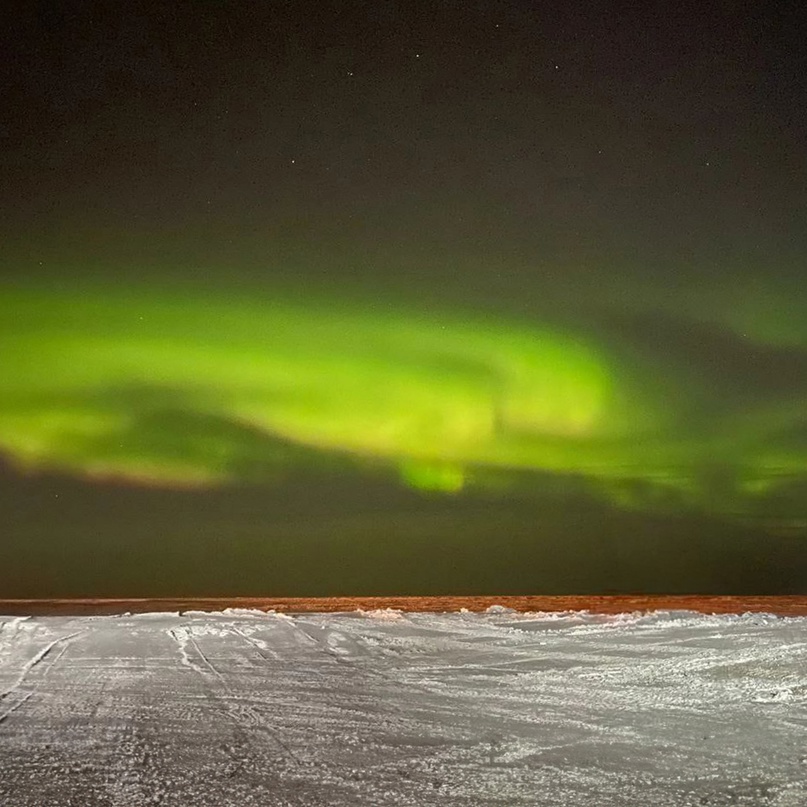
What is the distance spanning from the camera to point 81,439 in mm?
1648

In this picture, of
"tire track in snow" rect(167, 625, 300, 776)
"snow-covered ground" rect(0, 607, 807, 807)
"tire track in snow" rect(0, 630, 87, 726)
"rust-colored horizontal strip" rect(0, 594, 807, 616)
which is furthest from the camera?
"rust-colored horizontal strip" rect(0, 594, 807, 616)

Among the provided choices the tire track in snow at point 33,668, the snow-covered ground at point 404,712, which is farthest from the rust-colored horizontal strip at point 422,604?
the tire track in snow at point 33,668

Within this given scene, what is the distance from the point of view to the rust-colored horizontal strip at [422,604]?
161cm

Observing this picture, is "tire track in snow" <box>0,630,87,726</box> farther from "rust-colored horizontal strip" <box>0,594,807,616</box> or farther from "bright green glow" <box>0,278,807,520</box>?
"bright green glow" <box>0,278,807,520</box>

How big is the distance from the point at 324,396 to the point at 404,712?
0.81 metres

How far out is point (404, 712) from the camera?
0.95 m

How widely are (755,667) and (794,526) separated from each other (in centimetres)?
62

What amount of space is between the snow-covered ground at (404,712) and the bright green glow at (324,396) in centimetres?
30

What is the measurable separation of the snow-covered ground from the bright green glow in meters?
0.30

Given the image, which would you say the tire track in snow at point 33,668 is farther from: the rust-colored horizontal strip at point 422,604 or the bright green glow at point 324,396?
the bright green glow at point 324,396

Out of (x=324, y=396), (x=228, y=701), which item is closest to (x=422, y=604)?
(x=324, y=396)

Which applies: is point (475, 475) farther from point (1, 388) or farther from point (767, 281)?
point (1, 388)

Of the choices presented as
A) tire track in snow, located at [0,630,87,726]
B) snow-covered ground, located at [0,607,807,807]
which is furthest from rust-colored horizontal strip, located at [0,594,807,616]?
tire track in snow, located at [0,630,87,726]

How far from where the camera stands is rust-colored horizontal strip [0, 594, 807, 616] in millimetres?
1614
